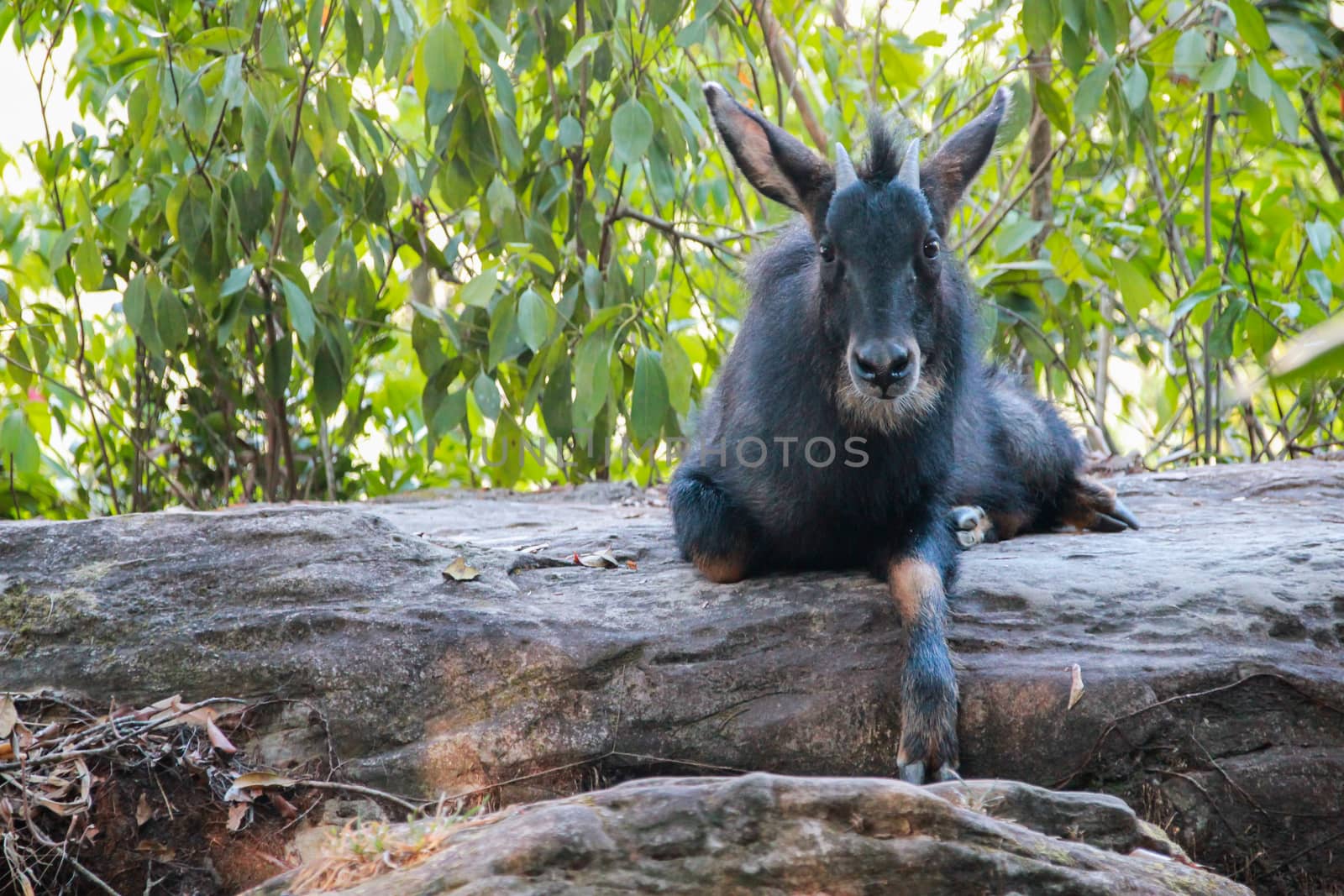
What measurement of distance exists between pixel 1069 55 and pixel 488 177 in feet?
9.39

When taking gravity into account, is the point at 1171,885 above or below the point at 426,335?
below

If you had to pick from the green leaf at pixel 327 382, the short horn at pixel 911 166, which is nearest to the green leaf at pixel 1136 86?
the short horn at pixel 911 166

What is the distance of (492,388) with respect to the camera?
616cm

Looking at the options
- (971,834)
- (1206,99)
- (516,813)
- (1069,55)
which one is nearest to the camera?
(971,834)

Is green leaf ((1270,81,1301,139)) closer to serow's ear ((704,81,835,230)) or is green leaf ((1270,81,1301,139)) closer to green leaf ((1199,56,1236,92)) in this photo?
green leaf ((1199,56,1236,92))

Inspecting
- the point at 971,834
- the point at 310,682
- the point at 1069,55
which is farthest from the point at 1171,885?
the point at 1069,55

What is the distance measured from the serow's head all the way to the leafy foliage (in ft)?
3.75

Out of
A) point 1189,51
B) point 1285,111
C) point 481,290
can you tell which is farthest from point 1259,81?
point 481,290

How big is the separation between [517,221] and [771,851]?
179 inches

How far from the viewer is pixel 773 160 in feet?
14.3

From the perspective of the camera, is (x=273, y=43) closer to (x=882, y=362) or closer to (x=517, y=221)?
(x=517, y=221)

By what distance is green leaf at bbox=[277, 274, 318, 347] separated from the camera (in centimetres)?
554

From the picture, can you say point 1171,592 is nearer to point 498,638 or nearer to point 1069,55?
point 498,638

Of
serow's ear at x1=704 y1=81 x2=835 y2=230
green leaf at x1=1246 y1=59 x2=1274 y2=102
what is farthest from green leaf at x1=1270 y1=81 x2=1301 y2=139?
serow's ear at x1=704 y1=81 x2=835 y2=230
